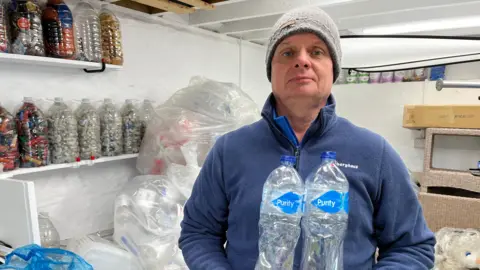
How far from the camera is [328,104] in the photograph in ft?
3.00

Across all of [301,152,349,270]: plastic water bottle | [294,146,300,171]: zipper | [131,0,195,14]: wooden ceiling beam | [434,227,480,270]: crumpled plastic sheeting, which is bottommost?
[434,227,480,270]: crumpled plastic sheeting

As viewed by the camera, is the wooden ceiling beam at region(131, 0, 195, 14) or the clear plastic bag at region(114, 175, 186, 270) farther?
the wooden ceiling beam at region(131, 0, 195, 14)

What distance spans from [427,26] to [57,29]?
8.05 feet

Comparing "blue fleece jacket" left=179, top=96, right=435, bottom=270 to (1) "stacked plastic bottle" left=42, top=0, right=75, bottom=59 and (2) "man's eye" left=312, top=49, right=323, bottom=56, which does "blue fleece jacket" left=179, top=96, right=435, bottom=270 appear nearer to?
(2) "man's eye" left=312, top=49, right=323, bottom=56

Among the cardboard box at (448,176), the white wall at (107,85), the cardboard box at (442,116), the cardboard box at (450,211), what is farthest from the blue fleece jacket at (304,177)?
the cardboard box at (442,116)

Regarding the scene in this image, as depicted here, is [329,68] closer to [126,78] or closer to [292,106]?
[292,106]

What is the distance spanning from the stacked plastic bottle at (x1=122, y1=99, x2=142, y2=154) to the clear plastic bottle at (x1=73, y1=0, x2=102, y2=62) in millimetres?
353

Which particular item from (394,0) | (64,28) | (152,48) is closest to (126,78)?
(152,48)

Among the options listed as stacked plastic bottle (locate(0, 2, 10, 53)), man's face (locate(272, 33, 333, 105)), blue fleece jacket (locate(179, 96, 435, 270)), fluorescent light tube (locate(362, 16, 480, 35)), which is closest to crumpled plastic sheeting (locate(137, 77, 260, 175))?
stacked plastic bottle (locate(0, 2, 10, 53))

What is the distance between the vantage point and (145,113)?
2111mm

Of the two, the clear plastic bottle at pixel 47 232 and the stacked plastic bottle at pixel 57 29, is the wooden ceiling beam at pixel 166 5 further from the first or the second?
the clear plastic bottle at pixel 47 232

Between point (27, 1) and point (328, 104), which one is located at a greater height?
point (27, 1)

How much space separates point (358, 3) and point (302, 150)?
170 cm

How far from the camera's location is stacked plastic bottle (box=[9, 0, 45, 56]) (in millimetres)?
1432
